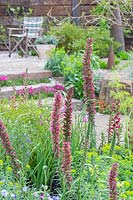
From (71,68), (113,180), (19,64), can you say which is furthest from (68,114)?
(19,64)

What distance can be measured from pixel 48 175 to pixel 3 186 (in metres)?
0.46

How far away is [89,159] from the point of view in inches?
104

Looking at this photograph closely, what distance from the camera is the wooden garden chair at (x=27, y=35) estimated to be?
1061 centimetres

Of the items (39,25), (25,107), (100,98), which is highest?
(39,25)

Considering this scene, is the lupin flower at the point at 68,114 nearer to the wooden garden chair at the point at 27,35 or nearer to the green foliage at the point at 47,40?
the green foliage at the point at 47,40

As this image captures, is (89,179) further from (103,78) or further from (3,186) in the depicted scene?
(103,78)

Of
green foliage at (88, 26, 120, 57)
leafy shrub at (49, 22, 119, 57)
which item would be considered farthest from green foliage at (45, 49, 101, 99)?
green foliage at (88, 26, 120, 57)


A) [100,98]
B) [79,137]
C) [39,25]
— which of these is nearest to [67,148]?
[79,137]

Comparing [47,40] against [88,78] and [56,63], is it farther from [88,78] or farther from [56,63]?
[88,78]

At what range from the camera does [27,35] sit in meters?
10.5

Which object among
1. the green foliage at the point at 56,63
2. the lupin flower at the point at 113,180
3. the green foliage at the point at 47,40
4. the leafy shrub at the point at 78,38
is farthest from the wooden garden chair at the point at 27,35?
the lupin flower at the point at 113,180

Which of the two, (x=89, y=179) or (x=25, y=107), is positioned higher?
(x=25, y=107)

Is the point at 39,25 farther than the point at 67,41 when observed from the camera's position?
Yes

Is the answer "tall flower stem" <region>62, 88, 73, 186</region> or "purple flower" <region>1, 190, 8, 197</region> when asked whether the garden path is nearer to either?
"purple flower" <region>1, 190, 8, 197</region>
